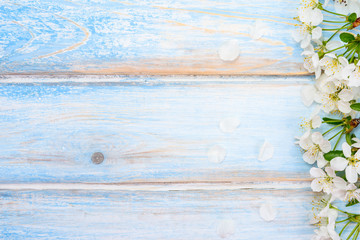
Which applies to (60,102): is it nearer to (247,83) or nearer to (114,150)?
(114,150)

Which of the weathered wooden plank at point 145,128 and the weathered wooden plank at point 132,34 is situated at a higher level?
the weathered wooden plank at point 132,34

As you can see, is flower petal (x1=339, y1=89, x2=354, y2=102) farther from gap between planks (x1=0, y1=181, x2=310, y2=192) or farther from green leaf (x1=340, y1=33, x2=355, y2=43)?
gap between planks (x1=0, y1=181, x2=310, y2=192)

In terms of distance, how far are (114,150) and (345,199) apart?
0.48 meters

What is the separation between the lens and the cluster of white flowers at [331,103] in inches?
24.2

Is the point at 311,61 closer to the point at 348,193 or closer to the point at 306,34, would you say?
the point at 306,34

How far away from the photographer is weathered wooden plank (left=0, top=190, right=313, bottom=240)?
679 millimetres

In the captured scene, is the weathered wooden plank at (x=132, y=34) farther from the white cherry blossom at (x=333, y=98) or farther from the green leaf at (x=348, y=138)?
the green leaf at (x=348, y=138)

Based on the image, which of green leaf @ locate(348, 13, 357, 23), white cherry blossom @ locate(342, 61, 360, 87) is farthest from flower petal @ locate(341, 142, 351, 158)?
green leaf @ locate(348, 13, 357, 23)

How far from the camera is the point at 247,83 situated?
670 millimetres

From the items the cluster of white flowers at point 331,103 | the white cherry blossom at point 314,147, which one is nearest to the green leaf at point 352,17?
the cluster of white flowers at point 331,103

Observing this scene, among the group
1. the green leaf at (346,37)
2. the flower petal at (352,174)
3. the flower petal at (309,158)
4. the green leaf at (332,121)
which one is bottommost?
the flower petal at (352,174)

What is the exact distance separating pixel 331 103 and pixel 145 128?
0.38 m

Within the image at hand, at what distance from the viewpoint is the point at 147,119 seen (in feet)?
2.20

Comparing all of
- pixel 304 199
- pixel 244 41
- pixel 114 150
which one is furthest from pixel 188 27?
pixel 304 199
